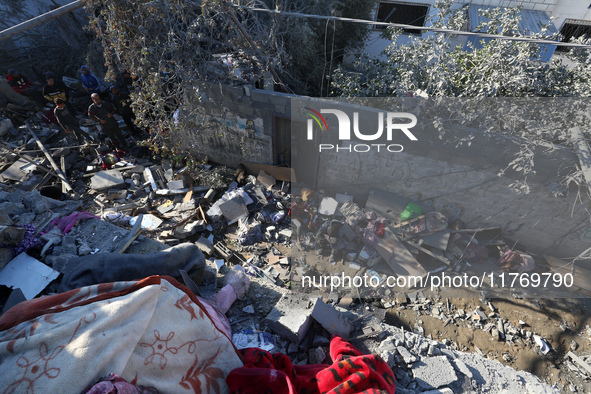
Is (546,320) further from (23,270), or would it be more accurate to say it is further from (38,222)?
(38,222)

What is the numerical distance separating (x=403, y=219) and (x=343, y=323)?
126 inches

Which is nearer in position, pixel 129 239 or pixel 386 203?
pixel 129 239

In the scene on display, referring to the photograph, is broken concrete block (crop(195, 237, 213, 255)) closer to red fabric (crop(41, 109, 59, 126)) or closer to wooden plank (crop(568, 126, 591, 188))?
red fabric (crop(41, 109, 59, 126))

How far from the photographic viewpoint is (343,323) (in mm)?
3010

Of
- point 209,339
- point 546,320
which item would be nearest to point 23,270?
point 209,339

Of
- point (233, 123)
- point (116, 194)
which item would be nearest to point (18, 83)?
point (116, 194)

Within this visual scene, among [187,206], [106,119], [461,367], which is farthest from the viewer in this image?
[106,119]

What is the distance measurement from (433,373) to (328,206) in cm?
368

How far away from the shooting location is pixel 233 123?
6152mm

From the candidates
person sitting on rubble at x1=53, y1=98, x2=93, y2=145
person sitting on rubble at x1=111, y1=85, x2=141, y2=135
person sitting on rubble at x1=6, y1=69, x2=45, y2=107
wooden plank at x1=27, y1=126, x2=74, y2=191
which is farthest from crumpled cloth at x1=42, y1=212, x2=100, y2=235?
person sitting on rubble at x1=6, y1=69, x2=45, y2=107

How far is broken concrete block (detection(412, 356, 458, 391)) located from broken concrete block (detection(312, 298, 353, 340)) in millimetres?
742

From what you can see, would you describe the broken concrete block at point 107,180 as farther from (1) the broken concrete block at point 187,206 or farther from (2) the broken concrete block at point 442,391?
(2) the broken concrete block at point 442,391

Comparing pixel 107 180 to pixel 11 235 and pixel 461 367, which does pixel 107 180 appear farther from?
pixel 461 367

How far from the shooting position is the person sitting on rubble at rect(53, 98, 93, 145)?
6.46 metres
